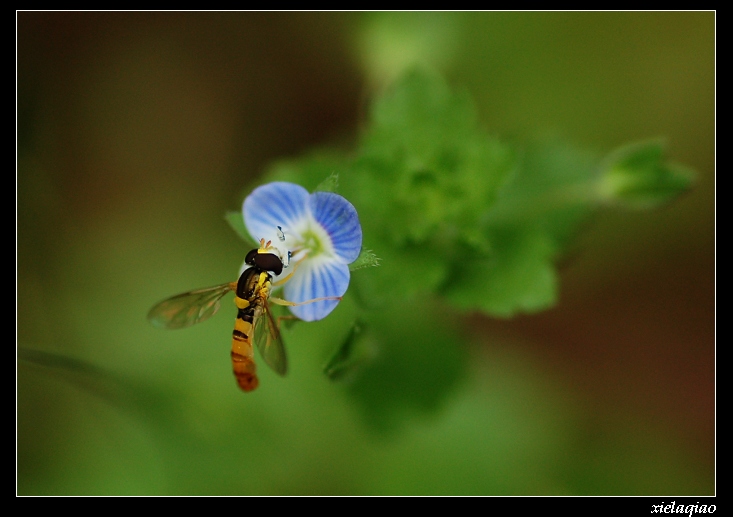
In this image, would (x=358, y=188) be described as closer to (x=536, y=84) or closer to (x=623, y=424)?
(x=536, y=84)

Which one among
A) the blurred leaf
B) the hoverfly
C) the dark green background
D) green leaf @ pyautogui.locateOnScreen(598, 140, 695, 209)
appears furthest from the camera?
the dark green background

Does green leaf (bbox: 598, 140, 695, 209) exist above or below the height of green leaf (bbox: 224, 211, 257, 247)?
above

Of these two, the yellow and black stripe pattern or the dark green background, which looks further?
the dark green background

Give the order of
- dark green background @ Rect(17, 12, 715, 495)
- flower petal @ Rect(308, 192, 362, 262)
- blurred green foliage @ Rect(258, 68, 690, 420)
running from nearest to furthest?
1. flower petal @ Rect(308, 192, 362, 262)
2. blurred green foliage @ Rect(258, 68, 690, 420)
3. dark green background @ Rect(17, 12, 715, 495)

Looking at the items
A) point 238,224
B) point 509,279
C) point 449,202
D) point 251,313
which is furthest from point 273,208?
point 509,279

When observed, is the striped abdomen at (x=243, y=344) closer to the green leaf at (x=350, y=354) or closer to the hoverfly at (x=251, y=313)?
the hoverfly at (x=251, y=313)

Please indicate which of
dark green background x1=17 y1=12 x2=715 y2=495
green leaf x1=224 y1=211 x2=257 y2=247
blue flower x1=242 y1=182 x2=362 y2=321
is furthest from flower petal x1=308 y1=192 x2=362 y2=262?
dark green background x1=17 y1=12 x2=715 y2=495

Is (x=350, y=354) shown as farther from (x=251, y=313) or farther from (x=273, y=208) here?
(x=273, y=208)

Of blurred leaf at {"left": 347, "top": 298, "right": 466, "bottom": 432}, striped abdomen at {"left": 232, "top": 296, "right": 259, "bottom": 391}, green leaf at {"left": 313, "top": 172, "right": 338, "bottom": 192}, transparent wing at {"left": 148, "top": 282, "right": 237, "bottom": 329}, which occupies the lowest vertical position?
blurred leaf at {"left": 347, "top": 298, "right": 466, "bottom": 432}

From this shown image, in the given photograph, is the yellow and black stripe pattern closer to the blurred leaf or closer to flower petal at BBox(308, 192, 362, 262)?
flower petal at BBox(308, 192, 362, 262)
